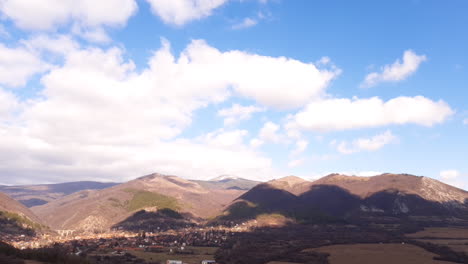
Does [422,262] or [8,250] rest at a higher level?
[8,250]

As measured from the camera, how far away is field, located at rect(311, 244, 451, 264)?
521 ft

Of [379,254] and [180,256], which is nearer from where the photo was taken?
[180,256]

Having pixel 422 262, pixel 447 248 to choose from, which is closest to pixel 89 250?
pixel 422 262

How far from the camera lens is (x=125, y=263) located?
144 m

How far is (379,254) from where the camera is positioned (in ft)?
574

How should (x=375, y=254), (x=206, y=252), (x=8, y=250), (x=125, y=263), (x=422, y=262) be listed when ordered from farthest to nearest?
(x=206, y=252), (x=375, y=254), (x=422, y=262), (x=125, y=263), (x=8, y=250)

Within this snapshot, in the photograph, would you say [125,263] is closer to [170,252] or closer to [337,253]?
[170,252]

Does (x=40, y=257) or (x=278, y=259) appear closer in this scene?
→ (x=40, y=257)

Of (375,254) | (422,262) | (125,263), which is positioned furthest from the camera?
(375,254)

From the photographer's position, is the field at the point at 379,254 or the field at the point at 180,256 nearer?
the field at the point at 379,254

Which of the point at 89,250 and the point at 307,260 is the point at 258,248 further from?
the point at 89,250

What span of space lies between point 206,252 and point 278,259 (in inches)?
1691

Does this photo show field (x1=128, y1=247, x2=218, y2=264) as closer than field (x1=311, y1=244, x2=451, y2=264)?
No

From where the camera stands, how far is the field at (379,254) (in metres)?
159
